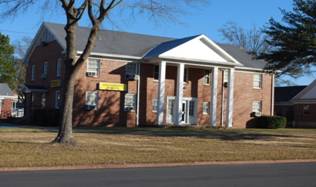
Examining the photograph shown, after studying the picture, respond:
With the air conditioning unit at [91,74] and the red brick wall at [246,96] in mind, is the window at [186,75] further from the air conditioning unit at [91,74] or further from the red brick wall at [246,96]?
the air conditioning unit at [91,74]

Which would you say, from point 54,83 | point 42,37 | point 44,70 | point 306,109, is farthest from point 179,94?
point 306,109

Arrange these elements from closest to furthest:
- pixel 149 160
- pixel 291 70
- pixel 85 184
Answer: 1. pixel 85 184
2. pixel 149 160
3. pixel 291 70

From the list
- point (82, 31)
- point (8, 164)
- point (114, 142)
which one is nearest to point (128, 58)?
point (82, 31)

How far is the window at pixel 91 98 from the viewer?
41969mm

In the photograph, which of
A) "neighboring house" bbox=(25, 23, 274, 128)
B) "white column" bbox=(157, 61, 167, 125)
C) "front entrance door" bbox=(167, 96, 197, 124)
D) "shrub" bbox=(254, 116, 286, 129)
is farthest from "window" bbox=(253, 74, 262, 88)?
"white column" bbox=(157, 61, 167, 125)

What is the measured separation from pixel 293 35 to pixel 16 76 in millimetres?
54031

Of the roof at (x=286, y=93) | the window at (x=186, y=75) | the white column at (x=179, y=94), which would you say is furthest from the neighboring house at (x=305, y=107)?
the white column at (x=179, y=94)

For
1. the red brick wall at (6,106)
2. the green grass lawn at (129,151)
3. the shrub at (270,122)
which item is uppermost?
the red brick wall at (6,106)

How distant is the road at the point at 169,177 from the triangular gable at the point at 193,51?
26087 millimetres

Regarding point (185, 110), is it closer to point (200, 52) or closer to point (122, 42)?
point (200, 52)

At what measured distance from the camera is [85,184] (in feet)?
41.6

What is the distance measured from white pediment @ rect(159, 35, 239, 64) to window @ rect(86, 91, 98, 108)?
608 cm

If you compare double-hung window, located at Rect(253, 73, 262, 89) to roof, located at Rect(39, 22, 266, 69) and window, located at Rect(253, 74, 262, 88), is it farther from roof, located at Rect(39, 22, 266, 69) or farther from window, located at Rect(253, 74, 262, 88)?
roof, located at Rect(39, 22, 266, 69)

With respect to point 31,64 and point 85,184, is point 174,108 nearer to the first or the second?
point 31,64
